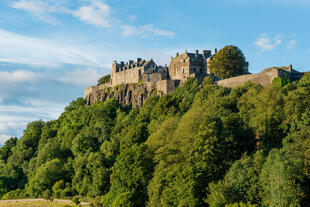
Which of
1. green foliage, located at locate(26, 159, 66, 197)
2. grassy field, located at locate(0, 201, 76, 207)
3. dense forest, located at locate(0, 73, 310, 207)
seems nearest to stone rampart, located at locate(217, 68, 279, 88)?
dense forest, located at locate(0, 73, 310, 207)

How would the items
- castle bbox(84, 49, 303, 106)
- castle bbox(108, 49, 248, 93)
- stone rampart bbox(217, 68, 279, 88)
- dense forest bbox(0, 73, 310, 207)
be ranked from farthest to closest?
1. castle bbox(108, 49, 248, 93)
2. castle bbox(84, 49, 303, 106)
3. stone rampart bbox(217, 68, 279, 88)
4. dense forest bbox(0, 73, 310, 207)

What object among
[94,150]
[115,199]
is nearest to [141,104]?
[94,150]

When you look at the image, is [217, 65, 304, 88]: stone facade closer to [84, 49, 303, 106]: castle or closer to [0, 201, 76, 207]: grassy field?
[84, 49, 303, 106]: castle

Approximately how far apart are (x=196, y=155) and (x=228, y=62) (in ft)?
93.1

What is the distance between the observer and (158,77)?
78.9 meters

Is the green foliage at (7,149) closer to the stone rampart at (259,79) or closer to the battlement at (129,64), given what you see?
the battlement at (129,64)

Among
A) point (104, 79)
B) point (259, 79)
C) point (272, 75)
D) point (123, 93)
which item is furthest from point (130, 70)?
point (272, 75)

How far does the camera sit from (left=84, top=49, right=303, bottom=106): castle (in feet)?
185

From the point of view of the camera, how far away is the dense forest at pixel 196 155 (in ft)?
122

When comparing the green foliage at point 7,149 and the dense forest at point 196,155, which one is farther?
the green foliage at point 7,149

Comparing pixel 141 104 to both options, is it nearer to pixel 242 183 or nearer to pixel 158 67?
pixel 158 67

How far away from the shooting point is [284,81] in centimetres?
5244

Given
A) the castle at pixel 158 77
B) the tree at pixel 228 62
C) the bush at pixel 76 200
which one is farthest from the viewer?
the tree at pixel 228 62

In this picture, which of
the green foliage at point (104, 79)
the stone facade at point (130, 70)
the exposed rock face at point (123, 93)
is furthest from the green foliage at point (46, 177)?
the green foliage at point (104, 79)
